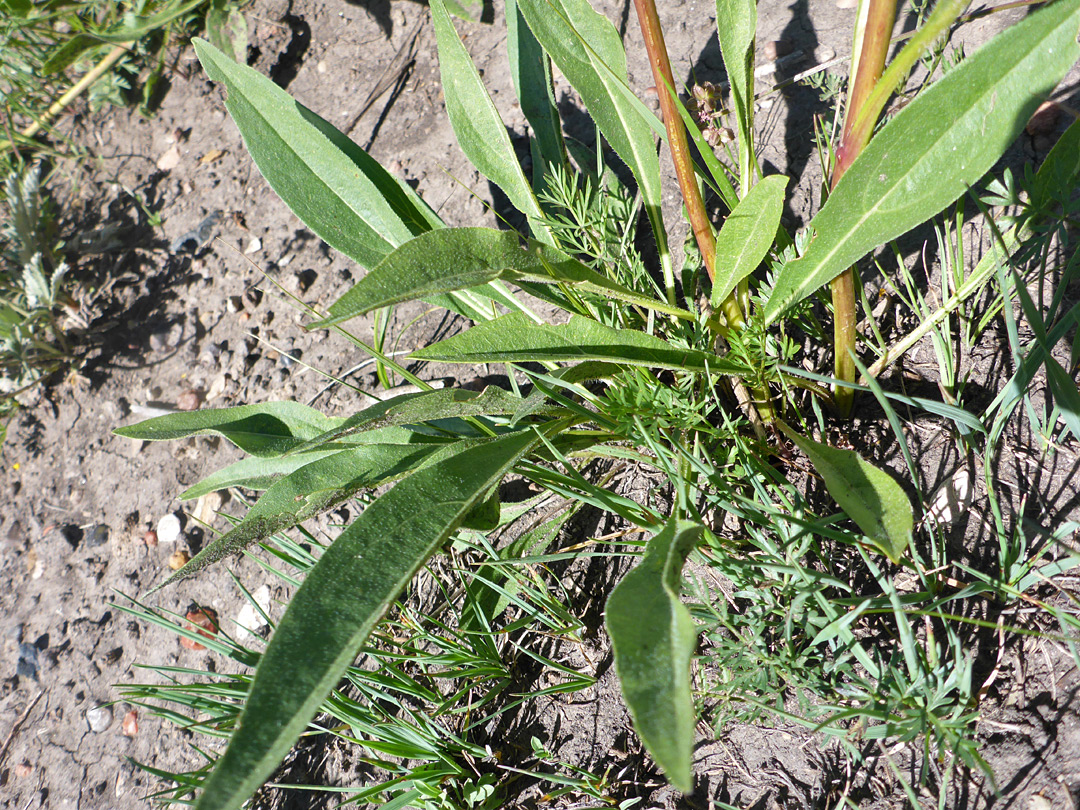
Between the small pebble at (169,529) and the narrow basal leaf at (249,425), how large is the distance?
553 mm

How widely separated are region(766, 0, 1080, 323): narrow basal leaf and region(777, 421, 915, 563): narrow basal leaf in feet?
0.86

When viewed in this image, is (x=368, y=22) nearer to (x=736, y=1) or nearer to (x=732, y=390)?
(x=736, y=1)

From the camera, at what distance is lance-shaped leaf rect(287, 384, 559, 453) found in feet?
3.17

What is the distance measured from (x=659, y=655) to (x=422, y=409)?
0.53 m

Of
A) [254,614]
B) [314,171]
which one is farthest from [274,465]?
[314,171]

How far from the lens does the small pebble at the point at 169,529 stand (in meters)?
1.79

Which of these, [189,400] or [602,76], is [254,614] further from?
[602,76]

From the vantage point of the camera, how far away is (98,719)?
1677 millimetres

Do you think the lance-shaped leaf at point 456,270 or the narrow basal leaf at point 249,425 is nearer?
the lance-shaped leaf at point 456,270

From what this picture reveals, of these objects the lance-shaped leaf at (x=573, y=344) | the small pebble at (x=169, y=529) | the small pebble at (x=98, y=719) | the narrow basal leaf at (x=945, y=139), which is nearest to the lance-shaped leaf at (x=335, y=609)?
the lance-shaped leaf at (x=573, y=344)

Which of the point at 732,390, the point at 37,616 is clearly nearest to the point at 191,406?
the point at 37,616

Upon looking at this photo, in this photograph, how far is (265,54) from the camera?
212 cm

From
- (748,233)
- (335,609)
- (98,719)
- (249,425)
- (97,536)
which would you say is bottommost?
(98,719)

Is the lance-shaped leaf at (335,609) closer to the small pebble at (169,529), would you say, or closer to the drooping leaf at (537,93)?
the drooping leaf at (537,93)
